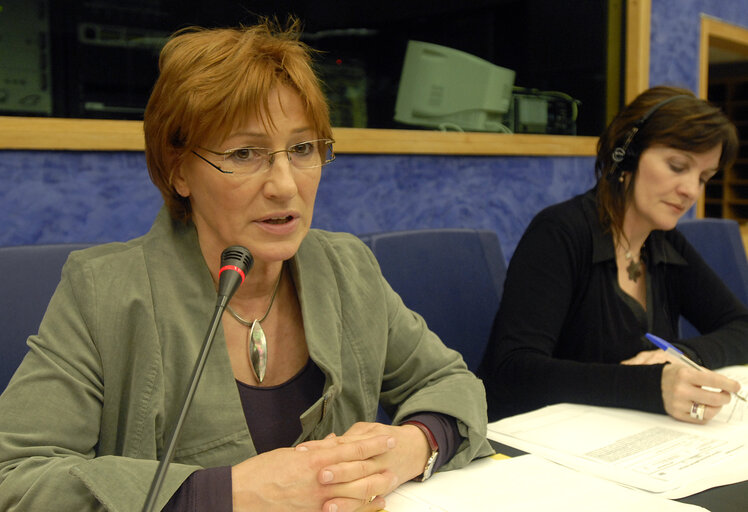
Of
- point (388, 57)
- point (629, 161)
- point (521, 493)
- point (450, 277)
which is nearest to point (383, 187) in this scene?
point (388, 57)

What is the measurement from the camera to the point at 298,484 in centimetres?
80

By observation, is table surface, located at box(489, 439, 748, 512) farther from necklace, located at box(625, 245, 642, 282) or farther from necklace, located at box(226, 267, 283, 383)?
necklace, located at box(625, 245, 642, 282)

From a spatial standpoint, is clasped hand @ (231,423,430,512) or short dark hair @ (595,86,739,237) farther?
short dark hair @ (595,86,739,237)

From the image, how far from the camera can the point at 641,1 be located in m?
2.95

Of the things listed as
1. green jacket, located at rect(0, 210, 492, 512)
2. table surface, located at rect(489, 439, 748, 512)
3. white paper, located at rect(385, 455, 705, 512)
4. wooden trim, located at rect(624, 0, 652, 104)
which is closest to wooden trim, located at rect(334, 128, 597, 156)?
wooden trim, located at rect(624, 0, 652, 104)

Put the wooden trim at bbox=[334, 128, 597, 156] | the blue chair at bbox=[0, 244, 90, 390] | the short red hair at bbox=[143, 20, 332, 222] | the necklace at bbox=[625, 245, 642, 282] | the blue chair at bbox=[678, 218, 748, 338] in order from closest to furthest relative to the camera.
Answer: the short red hair at bbox=[143, 20, 332, 222] < the blue chair at bbox=[0, 244, 90, 390] < the necklace at bbox=[625, 245, 642, 282] < the wooden trim at bbox=[334, 128, 597, 156] < the blue chair at bbox=[678, 218, 748, 338]

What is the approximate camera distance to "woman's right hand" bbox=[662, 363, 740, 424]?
3.82 feet

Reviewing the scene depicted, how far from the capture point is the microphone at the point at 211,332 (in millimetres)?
627

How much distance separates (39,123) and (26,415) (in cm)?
92

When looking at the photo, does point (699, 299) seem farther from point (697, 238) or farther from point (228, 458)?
point (228, 458)

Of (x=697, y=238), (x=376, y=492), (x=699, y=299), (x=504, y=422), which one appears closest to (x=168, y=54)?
(x=376, y=492)

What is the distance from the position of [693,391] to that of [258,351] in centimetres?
71

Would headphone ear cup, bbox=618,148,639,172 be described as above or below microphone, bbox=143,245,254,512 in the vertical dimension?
above

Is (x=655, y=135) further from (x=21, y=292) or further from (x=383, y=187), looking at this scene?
(x=21, y=292)
